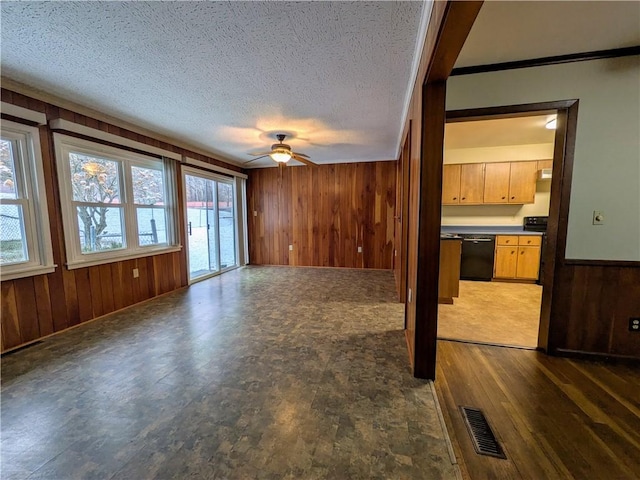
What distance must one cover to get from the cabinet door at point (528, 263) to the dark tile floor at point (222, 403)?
2.89m

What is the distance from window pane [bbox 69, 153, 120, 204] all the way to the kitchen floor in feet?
13.3

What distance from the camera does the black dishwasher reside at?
15.2 feet

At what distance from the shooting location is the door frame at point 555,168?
208 cm

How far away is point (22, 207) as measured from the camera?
2455mm

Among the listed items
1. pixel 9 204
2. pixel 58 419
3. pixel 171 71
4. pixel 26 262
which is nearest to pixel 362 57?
pixel 171 71

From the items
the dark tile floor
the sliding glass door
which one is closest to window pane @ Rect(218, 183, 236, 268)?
the sliding glass door

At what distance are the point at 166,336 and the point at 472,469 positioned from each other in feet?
8.55

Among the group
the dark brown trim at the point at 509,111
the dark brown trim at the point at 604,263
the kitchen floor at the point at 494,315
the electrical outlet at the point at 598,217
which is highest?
the dark brown trim at the point at 509,111

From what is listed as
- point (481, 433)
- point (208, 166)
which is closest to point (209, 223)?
Answer: point (208, 166)

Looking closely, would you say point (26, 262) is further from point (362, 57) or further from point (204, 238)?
point (362, 57)

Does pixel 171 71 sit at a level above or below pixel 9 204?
above

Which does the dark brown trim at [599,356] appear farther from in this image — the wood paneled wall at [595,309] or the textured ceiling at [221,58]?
the textured ceiling at [221,58]

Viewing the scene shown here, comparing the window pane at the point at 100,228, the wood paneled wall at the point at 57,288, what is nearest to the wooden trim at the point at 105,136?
the wood paneled wall at the point at 57,288

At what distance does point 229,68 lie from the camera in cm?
210
